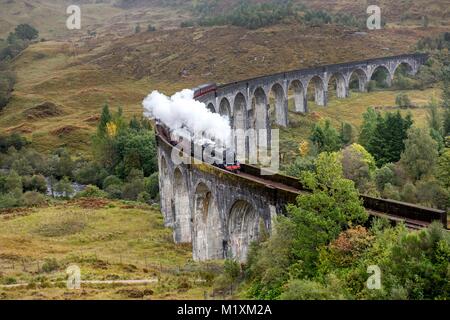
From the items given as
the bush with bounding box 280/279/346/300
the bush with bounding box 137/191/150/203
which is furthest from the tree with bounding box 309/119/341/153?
the bush with bounding box 280/279/346/300

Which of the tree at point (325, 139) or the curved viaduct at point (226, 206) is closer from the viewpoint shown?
the curved viaduct at point (226, 206)

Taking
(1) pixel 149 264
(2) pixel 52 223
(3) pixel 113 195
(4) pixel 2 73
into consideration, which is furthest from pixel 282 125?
(4) pixel 2 73

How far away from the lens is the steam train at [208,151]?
128 ft

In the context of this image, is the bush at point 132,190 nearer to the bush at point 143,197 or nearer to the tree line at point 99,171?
the tree line at point 99,171

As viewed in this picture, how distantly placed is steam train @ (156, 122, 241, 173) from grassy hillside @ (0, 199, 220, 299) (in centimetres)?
685

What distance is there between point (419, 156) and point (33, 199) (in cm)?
4228

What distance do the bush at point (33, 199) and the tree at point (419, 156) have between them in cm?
3991

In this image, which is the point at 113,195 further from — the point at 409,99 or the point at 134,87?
the point at 134,87

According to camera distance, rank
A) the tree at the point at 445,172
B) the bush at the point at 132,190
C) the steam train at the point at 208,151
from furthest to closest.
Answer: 1. the bush at the point at 132,190
2. the tree at the point at 445,172
3. the steam train at the point at 208,151

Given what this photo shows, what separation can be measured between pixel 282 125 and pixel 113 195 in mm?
32207

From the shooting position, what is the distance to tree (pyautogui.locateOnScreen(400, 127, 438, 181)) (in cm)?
4991

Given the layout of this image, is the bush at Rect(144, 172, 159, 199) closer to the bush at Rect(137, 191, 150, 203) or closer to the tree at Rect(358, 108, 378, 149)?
the bush at Rect(137, 191, 150, 203)

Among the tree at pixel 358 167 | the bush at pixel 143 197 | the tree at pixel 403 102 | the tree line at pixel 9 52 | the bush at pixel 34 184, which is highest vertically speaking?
the tree line at pixel 9 52

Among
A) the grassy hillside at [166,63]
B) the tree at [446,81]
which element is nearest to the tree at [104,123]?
the grassy hillside at [166,63]
